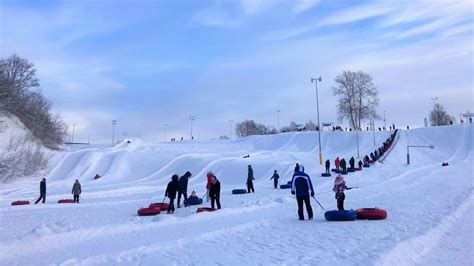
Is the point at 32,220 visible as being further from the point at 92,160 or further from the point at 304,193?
the point at 92,160

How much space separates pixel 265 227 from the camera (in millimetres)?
11023

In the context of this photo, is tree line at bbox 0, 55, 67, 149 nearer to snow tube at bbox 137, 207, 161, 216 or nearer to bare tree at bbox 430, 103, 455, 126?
snow tube at bbox 137, 207, 161, 216

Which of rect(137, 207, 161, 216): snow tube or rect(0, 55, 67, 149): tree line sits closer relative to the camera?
rect(137, 207, 161, 216): snow tube

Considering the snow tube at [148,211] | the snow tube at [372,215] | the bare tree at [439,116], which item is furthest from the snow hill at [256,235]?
the bare tree at [439,116]

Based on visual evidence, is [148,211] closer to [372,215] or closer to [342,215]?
[342,215]

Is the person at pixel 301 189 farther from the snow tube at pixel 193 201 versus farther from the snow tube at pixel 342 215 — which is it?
the snow tube at pixel 193 201

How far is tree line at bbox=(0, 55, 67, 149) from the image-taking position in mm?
58312

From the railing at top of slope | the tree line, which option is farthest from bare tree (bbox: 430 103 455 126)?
the tree line

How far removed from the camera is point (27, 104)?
64.4 meters

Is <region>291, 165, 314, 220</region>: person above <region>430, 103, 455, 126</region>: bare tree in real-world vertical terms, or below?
below

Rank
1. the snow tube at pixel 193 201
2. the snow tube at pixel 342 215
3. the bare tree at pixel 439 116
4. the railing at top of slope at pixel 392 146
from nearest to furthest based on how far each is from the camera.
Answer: the snow tube at pixel 342 215 < the snow tube at pixel 193 201 < the railing at top of slope at pixel 392 146 < the bare tree at pixel 439 116

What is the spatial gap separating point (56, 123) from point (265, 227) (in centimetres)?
6591

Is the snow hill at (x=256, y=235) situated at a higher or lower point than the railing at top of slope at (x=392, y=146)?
lower

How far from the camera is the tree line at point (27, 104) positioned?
5831cm
